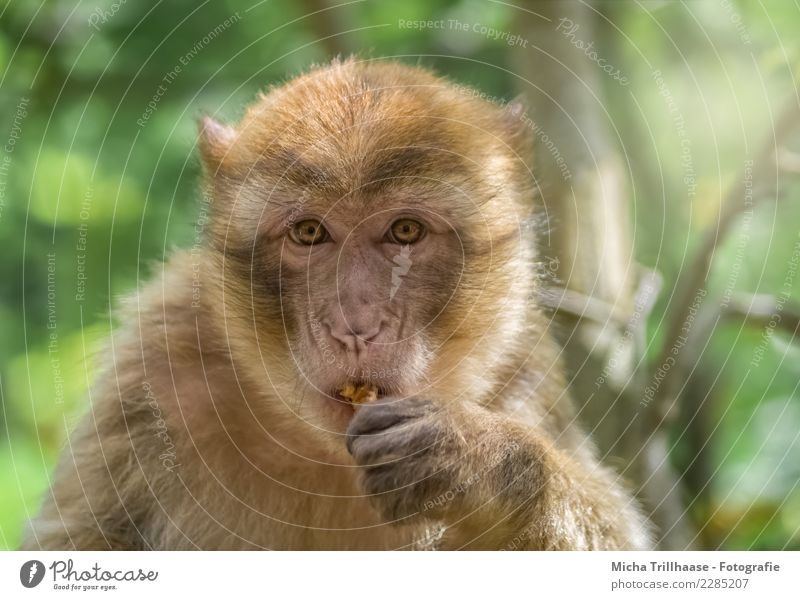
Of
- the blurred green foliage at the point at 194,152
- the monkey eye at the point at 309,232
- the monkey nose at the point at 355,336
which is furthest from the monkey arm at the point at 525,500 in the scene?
the monkey eye at the point at 309,232

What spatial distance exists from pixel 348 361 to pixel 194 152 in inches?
52.7

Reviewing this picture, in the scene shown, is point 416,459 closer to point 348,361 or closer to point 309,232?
point 348,361

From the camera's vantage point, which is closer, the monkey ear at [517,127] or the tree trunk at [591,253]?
the monkey ear at [517,127]

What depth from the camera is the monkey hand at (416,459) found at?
327cm

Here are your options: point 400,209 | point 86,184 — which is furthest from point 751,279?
point 86,184

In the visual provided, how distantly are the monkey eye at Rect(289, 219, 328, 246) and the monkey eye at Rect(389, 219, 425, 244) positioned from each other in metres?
0.25

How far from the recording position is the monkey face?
11.5 ft

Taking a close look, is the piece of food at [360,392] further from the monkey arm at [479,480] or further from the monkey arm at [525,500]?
the monkey arm at [525,500]

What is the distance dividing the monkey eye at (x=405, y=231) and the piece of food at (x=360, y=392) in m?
0.58

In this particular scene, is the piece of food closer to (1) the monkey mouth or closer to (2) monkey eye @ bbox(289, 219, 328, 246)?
(1) the monkey mouth

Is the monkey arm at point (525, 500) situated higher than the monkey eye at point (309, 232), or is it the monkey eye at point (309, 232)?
the monkey eye at point (309, 232)
